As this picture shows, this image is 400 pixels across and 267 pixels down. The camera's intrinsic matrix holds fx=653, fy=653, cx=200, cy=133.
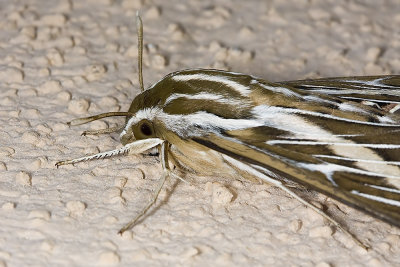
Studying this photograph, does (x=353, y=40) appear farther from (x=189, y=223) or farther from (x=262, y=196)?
(x=189, y=223)

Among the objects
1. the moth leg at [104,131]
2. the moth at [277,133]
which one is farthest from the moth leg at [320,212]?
the moth leg at [104,131]

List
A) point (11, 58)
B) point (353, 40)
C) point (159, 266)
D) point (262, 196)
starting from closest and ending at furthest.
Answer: point (159, 266) → point (262, 196) → point (11, 58) → point (353, 40)

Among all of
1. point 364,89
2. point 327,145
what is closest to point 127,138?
point 327,145

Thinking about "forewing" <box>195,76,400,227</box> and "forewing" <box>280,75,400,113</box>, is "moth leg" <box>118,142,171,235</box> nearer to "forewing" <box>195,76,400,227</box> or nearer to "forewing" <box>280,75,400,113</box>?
"forewing" <box>195,76,400,227</box>

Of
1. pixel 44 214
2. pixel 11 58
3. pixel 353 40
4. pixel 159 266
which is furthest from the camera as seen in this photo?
pixel 353 40

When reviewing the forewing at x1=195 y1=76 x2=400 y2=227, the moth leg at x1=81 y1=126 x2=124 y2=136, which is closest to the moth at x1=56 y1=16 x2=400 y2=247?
the forewing at x1=195 y1=76 x2=400 y2=227

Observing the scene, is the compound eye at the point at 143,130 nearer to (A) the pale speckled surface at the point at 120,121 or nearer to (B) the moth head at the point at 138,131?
(B) the moth head at the point at 138,131

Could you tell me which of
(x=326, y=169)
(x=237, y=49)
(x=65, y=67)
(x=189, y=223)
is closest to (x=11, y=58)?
(x=65, y=67)
